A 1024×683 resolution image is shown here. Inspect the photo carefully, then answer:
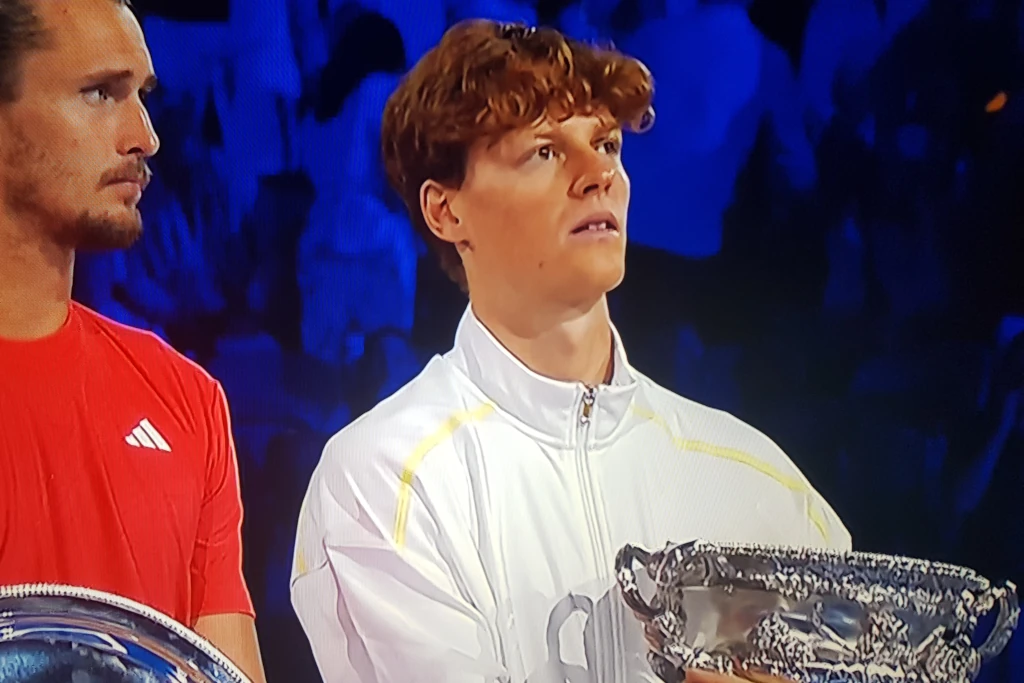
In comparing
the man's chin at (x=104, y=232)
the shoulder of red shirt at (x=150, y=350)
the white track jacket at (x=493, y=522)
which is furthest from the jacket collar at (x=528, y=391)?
the man's chin at (x=104, y=232)

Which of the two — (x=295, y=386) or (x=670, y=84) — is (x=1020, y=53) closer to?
(x=670, y=84)

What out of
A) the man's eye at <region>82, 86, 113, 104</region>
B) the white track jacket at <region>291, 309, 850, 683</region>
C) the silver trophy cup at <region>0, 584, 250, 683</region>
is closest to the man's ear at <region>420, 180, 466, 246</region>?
the white track jacket at <region>291, 309, 850, 683</region>

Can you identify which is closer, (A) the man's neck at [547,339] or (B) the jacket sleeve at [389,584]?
(B) the jacket sleeve at [389,584]

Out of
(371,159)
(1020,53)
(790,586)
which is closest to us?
(790,586)

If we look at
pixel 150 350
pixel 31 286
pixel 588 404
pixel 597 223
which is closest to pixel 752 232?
pixel 597 223

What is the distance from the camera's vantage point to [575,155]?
121 cm

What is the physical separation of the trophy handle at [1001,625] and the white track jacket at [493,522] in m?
0.22

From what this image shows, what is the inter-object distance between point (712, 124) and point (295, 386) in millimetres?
611

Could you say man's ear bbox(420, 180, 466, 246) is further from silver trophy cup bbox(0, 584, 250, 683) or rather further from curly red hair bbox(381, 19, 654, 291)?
silver trophy cup bbox(0, 584, 250, 683)

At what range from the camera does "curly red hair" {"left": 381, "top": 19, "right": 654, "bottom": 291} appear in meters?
1.20

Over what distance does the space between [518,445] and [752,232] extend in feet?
1.36

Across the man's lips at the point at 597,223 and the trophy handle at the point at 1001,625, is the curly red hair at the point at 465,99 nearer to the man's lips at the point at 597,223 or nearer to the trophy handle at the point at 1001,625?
the man's lips at the point at 597,223

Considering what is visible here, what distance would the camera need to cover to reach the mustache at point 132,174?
1164mm

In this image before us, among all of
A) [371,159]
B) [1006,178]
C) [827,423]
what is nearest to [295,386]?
[371,159]
